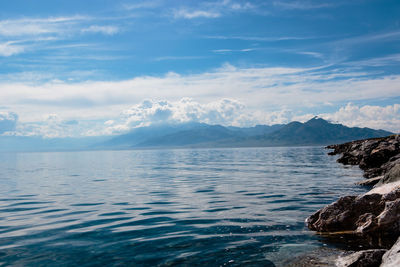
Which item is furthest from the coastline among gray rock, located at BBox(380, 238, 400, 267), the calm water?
the calm water

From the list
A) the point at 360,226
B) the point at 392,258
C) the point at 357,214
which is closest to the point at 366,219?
the point at 360,226

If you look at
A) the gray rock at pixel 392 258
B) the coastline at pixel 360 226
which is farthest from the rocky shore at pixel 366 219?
the gray rock at pixel 392 258

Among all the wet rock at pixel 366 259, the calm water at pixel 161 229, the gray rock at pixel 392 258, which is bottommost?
the calm water at pixel 161 229

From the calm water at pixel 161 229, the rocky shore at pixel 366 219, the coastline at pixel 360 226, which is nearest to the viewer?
the coastline at pixel 360 226

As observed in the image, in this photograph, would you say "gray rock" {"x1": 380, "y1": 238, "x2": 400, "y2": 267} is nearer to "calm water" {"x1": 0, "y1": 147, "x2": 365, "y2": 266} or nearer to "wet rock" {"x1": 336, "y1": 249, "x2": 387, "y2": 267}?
"wet rock" {"x1": 336, "y1": 249, "x2": 387, "y2": 267}

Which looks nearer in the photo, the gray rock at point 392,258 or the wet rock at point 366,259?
the gray rock at point 392,258

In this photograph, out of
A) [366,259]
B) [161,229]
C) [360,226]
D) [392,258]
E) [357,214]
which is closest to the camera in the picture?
[392,258]

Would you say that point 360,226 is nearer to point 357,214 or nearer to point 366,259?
point 357,214

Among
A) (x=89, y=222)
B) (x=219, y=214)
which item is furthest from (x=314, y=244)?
(x=89, y=222)

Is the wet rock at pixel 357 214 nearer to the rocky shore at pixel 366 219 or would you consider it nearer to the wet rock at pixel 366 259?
the rocky shore at pixel 366 219

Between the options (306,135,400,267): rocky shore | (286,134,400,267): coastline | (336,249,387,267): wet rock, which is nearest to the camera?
(336,249,387,267): wet rock

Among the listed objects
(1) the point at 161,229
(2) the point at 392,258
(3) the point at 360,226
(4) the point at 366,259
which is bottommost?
(1) the point at 161,229

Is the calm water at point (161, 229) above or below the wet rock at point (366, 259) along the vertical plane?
below

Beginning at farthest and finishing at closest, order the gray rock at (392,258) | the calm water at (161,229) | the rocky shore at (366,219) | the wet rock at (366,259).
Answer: the rocky shore at (366,219), the calm water at (161,229), the wet rock at (366,259), the gray rock at (392,258)
